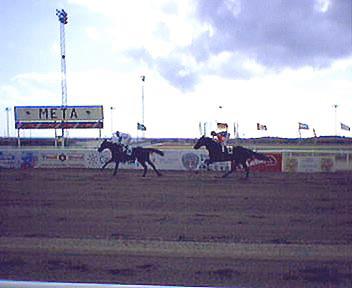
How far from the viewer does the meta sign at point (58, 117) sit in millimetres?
36219

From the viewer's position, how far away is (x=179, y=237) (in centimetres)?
902

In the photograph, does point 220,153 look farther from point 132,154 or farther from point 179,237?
point 179,237

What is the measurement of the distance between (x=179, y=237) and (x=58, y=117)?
2923cm

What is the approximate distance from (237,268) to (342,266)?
64.0 inches

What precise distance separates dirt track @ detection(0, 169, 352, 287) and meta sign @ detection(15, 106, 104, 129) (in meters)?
19.4

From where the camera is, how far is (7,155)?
31141 millimetres

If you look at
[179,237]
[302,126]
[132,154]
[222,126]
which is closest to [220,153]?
[132,154]

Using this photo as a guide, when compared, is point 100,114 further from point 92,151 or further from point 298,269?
point 298,269

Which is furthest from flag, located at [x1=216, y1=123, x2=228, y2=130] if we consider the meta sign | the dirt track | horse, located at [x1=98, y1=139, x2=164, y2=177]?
the dirt track

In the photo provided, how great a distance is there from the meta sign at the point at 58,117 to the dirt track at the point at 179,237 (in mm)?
19355

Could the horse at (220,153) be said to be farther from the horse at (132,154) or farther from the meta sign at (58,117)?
the meta sign at (58,117)

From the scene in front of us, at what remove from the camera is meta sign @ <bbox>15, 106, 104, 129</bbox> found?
119 ft

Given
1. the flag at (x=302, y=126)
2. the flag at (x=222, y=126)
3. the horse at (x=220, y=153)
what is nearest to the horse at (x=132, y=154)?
the horse at (x=220, y=153)

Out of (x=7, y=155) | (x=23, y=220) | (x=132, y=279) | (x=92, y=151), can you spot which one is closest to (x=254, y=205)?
(x=23, y=220)
